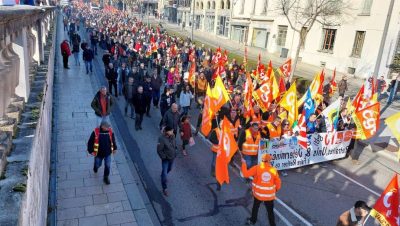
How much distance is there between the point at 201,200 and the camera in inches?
313

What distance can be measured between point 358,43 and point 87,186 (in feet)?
81.7

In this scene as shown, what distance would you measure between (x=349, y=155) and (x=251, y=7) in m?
35.6

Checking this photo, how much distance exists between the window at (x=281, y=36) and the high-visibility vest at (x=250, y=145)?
29.6 meters

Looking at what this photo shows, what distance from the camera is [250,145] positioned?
872 centimetres

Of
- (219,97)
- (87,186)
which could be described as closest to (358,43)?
(219,97)

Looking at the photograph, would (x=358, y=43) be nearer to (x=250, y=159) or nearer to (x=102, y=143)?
(x=250, y=159)

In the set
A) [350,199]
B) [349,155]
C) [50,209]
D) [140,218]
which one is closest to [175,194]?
[140,218]

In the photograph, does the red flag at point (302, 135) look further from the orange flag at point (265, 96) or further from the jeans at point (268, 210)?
the jeans at point (268, 210)

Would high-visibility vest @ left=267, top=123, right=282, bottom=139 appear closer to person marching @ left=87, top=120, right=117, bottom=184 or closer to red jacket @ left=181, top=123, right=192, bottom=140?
red jacket @ left=181, top=123, right=192, bottom=140

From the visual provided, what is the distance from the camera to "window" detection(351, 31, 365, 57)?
2662 centimetres

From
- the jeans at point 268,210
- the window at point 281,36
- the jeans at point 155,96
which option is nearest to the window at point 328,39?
the window at point 281,36

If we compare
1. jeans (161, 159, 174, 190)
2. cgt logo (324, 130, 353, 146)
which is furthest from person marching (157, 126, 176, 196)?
cgt logo (324, 130, 353, 146)

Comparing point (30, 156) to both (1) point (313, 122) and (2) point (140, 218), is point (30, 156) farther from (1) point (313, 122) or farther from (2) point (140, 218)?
(1) point (313, 122)

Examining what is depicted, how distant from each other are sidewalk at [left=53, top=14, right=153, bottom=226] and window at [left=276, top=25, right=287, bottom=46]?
91.3 ft
